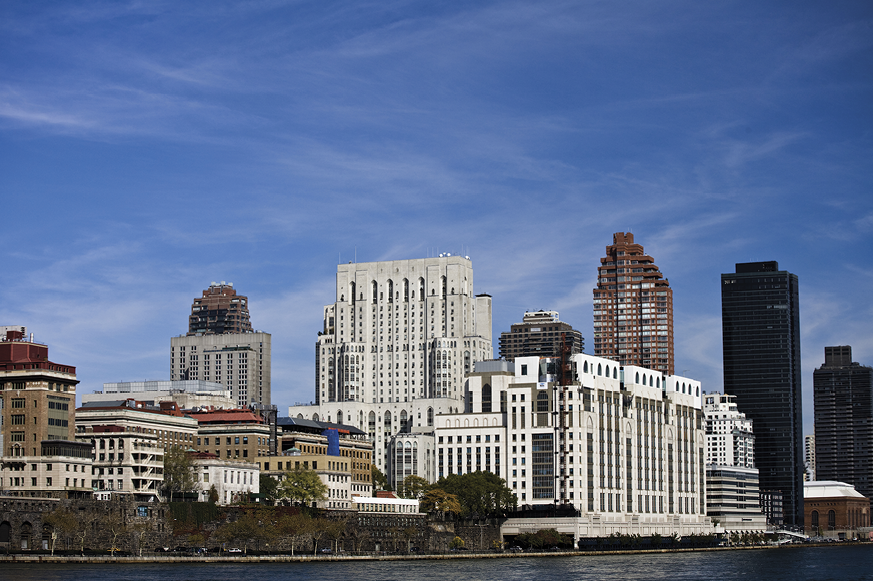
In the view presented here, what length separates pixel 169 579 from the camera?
161m

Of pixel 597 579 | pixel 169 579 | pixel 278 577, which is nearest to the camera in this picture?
pixel 169 579

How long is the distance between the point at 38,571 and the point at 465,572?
60.3 meters

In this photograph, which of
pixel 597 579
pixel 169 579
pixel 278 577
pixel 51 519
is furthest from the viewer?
pixel 51 519

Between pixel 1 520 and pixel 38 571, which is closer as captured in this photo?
pixel 38 571

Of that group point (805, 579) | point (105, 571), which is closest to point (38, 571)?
point (105, 571)

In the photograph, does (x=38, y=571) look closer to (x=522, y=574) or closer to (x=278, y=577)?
(x=278, y=577)

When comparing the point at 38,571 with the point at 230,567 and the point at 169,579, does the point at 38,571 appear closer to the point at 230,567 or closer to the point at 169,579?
the point at 169,579

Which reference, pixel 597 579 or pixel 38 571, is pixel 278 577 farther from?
pixel 597 579

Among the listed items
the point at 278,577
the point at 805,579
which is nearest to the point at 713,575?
the point at 805,579

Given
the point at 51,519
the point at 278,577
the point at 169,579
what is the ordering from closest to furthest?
the point at 169,579
the point at 278,577
the point at 51,519

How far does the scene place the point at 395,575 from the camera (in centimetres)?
18338

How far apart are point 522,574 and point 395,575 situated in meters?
20.0

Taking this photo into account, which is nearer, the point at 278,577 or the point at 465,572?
the point at 278,577

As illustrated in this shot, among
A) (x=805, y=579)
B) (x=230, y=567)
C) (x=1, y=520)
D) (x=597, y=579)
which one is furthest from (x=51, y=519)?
(x=805, y=579)
